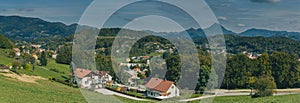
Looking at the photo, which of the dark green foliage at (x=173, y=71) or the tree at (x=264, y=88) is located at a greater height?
the dark green foliage at (x=173, y=71)

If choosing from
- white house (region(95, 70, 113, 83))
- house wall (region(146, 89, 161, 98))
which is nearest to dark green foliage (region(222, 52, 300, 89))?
white house (region(95, 70, 113, 83))

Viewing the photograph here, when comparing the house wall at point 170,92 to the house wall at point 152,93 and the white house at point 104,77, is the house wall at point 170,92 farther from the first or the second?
the white house at point 104,77

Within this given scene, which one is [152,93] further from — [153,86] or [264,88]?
[264,88]

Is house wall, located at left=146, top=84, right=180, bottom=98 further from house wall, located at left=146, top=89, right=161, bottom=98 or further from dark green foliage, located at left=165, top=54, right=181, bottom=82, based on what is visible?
dark green foliage, located at left=165, top=54, right=181, bottom=82

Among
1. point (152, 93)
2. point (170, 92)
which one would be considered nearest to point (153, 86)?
point (152, 93)

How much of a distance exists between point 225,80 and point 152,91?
20.1 metres

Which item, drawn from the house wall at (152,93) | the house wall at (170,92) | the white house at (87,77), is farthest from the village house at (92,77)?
the house wall at (170,92)

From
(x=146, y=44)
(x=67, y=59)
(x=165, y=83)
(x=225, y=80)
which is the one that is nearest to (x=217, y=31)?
(x=165, y=83)

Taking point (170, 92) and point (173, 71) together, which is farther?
point (173, 71)

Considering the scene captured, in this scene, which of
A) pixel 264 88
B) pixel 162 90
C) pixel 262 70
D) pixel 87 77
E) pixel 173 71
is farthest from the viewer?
pixel 262 70

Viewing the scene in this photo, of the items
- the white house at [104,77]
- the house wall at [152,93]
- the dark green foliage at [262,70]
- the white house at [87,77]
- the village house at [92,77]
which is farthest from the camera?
the dark green foliage at [262,70]

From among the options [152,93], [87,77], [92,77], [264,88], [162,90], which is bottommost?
[152,93]

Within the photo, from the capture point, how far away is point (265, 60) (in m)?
54.9

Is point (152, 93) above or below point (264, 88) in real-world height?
below
